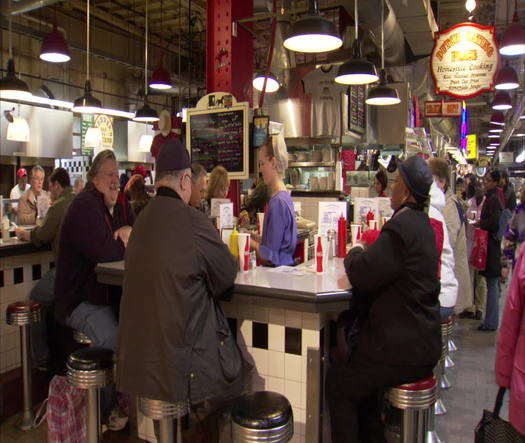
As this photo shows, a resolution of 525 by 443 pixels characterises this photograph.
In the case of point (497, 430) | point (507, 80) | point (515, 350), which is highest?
point (507, 80)

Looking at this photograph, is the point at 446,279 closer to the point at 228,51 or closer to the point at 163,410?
the point at 163,410

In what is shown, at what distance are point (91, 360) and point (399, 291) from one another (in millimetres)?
1700

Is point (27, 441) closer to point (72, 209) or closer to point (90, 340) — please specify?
point (90, 340)

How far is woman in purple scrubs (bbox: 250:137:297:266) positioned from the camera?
3625mm

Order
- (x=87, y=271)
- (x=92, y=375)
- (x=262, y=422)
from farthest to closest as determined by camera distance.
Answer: (x=87, y=271), (x=92, y=375), (x=262, y=422)

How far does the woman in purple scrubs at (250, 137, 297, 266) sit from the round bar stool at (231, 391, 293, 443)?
1.49 metres

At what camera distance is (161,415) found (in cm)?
235

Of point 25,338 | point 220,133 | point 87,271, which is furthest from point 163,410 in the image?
point 220,133

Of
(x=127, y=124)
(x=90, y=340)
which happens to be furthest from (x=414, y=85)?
(x=90, y=340)

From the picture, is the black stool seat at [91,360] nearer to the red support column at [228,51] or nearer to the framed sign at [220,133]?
the framed sign at [220,133]

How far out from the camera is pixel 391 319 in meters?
2.45

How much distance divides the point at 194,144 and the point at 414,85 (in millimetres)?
6034

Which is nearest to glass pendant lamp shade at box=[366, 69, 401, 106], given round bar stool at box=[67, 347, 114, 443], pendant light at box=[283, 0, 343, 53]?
pendant light at box=[283, 0, 343, 53]

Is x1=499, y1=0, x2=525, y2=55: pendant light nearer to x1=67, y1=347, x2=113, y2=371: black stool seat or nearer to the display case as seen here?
the display case
